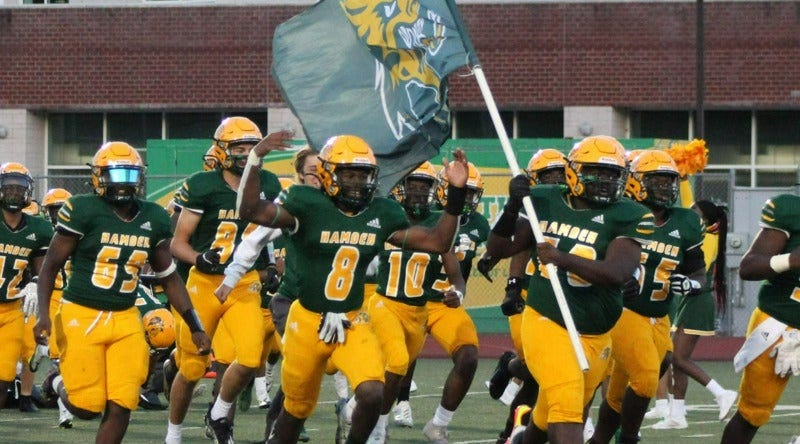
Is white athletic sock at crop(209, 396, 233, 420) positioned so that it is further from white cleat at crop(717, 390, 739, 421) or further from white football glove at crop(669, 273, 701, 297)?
white cleat at crop(717, 390, 739, 421)

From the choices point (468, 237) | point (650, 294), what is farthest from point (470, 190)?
point (650, 294)

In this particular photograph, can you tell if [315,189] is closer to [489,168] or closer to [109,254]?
[109,254]

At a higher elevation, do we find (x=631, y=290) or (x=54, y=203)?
(x=54, y=203)

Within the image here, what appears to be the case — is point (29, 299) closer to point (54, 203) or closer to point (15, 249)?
point (15, 249)

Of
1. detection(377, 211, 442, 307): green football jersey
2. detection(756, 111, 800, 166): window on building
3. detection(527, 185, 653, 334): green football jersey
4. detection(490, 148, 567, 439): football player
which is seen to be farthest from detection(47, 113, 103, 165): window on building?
detection(527, 185, 653, 334): green football jersey

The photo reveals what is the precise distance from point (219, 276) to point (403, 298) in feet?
4.23

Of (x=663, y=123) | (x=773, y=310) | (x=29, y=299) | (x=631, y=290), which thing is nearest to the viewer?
(x=631, y=290)

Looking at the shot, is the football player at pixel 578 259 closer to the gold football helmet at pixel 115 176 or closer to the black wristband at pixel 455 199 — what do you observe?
the black wristband at pixel 455 199

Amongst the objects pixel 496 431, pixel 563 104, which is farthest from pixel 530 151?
pixel 496 431

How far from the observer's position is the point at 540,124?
2869 centimetres

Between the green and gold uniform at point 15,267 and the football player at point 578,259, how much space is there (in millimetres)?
4207

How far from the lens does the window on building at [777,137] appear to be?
27.8 meters

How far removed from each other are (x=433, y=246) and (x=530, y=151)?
13.7 m

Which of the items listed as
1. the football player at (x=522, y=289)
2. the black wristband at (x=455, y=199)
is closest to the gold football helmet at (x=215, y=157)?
the football player at (x=522, y=289)
